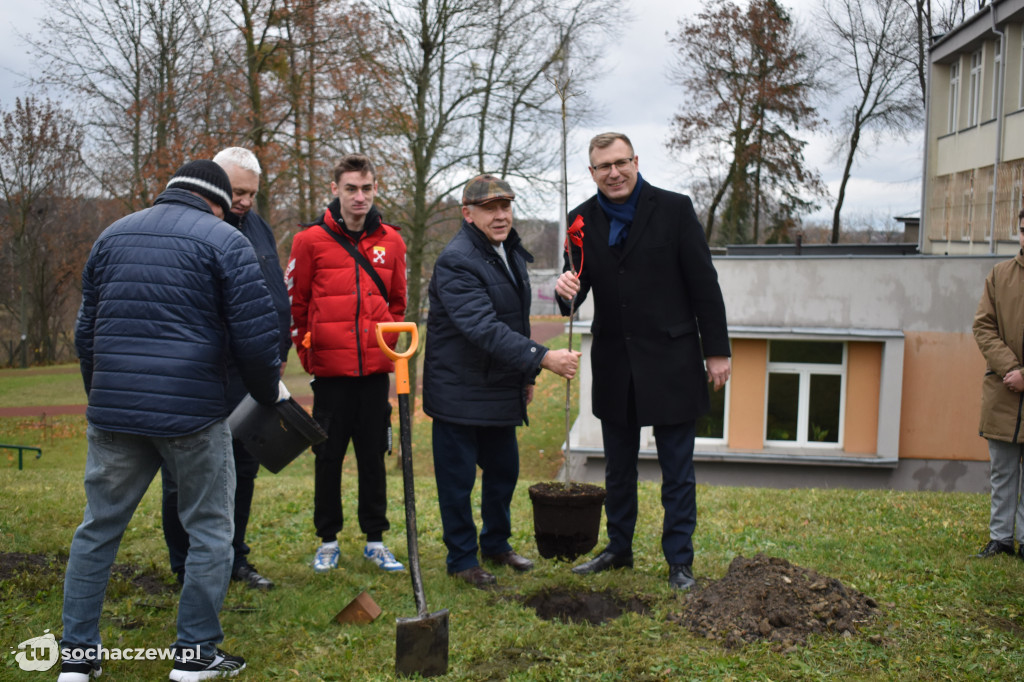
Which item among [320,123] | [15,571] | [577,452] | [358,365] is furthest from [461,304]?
[320,123]

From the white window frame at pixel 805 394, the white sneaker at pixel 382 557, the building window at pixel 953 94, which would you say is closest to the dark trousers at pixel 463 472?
the white sneaker at pixel 382 557

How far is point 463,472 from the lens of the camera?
4402mm

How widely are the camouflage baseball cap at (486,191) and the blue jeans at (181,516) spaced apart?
70.5 inches

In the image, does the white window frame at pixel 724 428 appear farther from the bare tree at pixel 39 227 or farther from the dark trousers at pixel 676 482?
the bare tree at pixel 39 227

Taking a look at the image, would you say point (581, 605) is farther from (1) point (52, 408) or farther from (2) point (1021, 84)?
(1) point (52, 408)

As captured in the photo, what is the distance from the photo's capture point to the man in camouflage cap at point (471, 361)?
4266mm

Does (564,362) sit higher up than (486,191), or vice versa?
(486,191)

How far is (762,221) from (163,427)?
79.3 ft

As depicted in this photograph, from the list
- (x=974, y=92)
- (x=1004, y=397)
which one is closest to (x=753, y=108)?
(x=974, y=92)

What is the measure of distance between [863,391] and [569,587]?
14178 mm

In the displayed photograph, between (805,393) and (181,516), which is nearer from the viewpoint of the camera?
(181,516)

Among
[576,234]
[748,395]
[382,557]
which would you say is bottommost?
[748,395]

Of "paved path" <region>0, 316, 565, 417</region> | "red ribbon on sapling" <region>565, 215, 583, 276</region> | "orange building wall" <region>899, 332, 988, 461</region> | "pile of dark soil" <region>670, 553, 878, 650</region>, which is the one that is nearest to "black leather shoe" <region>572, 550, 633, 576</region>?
"pile of dark soil" <region>670, 553, 878, 650</region>

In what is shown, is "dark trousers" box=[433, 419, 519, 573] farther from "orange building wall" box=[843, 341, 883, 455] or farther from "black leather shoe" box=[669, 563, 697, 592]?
"orange building wall" box=[843, 341, 883, 455]
